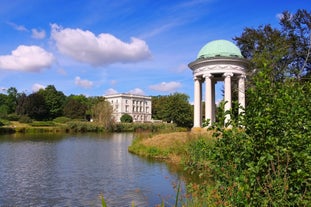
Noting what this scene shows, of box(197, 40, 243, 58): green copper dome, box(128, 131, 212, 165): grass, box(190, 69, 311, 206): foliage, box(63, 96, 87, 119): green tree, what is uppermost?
box(197, 40, 243, 58): green copper dome

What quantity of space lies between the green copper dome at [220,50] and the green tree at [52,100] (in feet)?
201

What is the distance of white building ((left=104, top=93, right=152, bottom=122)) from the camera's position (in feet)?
350

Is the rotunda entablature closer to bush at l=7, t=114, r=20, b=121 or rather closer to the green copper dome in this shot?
the green copper dome

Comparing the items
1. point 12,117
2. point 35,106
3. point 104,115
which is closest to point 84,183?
point 104,115

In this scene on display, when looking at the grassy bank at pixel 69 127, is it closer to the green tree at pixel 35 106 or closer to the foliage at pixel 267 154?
the green tree at pixel 35 106

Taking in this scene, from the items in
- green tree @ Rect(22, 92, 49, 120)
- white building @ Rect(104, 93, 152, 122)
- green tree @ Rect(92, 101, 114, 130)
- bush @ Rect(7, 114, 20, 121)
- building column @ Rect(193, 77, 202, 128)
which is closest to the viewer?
building column @ Rect(193, 77, 202, 128)

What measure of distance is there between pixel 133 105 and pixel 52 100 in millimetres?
34217

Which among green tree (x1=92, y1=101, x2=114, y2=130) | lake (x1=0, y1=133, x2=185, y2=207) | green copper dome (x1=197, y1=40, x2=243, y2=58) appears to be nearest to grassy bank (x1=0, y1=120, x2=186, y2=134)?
green tree (x1=92, y1=101, x2=114, y2=130)

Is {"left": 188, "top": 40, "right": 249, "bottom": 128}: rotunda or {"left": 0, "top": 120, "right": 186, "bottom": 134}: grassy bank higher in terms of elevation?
{"left": 188, "top": 40, "right": 249, "bottom": 128}: rotunda

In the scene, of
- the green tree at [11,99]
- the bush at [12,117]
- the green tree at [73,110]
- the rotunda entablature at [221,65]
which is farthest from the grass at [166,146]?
the green tree at [11,99]

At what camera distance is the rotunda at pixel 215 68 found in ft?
87.6

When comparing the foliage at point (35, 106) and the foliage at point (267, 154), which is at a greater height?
the foliage at point (35, 106)

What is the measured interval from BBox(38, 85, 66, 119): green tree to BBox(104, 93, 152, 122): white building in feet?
76.3

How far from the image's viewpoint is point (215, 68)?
2689 centimetres
